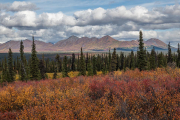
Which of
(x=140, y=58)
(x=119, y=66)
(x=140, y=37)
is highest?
(x=140, y=37)

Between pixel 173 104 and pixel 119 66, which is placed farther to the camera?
pixel 119 66

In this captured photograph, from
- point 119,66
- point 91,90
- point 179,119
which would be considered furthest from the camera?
point 119,66

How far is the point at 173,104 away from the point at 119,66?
99073mm

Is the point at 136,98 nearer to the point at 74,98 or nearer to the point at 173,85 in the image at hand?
the point at 173,85

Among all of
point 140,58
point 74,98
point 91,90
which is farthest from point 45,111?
point 140,58

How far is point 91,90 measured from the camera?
10.2m

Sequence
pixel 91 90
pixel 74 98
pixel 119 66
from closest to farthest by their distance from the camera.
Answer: pixel 74 98
pixel 91 90
pixel 119 66

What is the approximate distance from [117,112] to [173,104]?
9.18 ft

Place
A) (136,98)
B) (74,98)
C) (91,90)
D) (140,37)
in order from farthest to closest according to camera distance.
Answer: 1. (140,37)
2. (91,90)
3. (74,98)
4. (136,98)

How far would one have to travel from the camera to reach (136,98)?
7688 millimetres

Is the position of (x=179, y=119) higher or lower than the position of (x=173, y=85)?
lower

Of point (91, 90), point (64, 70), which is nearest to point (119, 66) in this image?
point (64, 70)

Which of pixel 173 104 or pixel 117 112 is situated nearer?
pixel 173 104

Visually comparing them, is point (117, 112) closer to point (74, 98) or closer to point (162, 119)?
point (162, 119)
